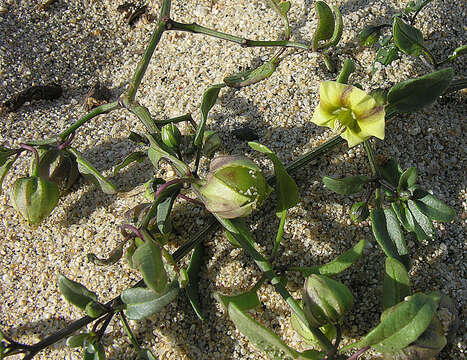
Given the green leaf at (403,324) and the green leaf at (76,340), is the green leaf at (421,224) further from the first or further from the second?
the green leaf at (76,340)

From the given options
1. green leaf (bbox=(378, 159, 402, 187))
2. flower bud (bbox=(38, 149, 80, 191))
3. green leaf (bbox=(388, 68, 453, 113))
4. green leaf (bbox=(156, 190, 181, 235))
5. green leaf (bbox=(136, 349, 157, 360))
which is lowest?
green leaf (bbox=(136, 349, 157, 360))

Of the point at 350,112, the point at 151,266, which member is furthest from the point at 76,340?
the point at 350,112

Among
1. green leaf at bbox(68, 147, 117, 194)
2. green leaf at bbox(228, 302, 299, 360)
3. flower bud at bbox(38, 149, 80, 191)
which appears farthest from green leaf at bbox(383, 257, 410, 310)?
flower bud at bbox(38, 149, 80, 191)

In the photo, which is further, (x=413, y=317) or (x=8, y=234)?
(x=8, y=234)

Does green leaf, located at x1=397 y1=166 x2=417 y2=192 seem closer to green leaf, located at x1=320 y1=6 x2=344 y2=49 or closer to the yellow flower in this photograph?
the yellow flower

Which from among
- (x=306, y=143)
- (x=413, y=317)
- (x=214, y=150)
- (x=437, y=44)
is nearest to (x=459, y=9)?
(x=437, y=44)

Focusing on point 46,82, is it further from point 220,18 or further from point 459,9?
point 459,9

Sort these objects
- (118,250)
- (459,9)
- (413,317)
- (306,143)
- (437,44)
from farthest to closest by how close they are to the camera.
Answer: (459,9) → (437,44) → (306,143) → (118,250) → (413,317)
